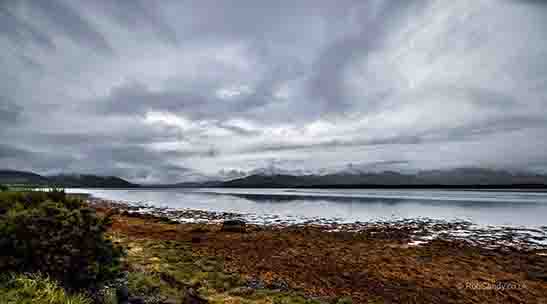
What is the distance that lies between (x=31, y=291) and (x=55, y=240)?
44.4 inches

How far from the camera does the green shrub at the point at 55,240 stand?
18.4 ft

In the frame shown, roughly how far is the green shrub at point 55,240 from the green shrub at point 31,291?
0.34 meters

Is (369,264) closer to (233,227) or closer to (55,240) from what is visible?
(55,240)

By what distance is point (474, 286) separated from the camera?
990cm

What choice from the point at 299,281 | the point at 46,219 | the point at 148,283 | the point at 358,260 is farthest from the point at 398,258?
the point at 46,219

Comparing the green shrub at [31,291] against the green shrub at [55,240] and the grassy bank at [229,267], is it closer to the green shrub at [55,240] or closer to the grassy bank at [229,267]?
the grassy bank at [229,267]

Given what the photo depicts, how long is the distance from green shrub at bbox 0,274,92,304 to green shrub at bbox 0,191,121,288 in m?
0.34

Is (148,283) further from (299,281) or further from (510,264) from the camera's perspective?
(510,264)

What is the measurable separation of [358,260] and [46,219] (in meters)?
12.8

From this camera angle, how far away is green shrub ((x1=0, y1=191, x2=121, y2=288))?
5621mm

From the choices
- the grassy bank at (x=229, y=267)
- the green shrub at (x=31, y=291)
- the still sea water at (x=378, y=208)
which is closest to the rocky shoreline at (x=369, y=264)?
the grassy bank at (x=229, y=267)

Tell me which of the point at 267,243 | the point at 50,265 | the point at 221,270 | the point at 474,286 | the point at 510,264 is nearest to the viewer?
the point at 50,265

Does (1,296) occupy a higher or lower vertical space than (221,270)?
higher

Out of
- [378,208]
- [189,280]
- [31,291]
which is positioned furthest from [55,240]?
[378,208]
